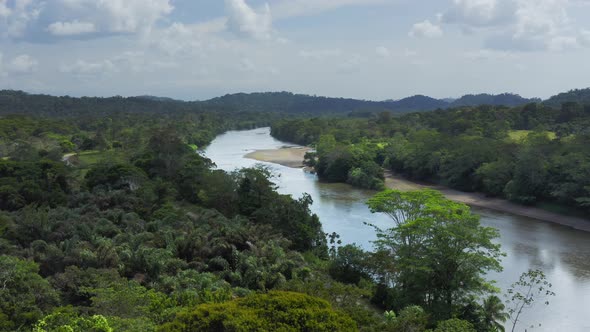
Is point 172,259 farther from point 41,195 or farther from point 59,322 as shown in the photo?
point 41,195

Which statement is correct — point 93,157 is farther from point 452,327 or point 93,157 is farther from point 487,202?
point 452,327

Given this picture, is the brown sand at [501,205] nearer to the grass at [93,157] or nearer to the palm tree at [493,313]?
the palm tree at [493,313]

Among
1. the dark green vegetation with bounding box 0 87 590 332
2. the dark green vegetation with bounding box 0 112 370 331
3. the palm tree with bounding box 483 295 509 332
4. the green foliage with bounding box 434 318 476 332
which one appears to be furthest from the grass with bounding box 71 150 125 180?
the green foliage with bounding box 434 318 476 332

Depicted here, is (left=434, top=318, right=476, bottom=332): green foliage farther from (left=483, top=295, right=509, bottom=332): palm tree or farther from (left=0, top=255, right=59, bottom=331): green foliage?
(left=0, top=255, right=59, bottom=331): green foliage

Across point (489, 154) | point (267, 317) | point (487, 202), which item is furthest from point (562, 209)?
point (267, 317)

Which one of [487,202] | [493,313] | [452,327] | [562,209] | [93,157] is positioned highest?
[452,327]

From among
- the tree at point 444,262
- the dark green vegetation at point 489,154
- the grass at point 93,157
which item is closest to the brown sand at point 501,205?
the dark green vegetation at point 489,154
